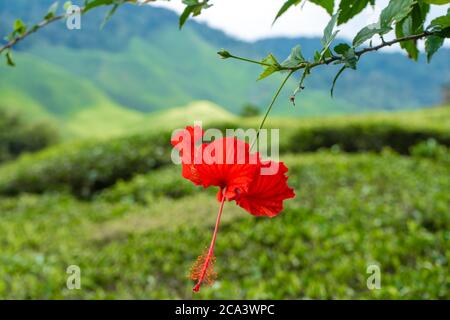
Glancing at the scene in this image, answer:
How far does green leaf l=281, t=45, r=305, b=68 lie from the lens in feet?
2.42

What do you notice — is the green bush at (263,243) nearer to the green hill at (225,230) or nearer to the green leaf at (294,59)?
the green hill at (225,230)

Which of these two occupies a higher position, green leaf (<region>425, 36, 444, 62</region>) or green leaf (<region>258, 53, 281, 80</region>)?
green leaf (<region>425, 36, 444, 62</region>)

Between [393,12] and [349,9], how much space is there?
5.6 inches

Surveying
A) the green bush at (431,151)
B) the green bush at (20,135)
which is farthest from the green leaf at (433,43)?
the green bush at (20,135)

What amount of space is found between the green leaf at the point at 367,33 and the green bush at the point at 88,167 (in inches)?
204

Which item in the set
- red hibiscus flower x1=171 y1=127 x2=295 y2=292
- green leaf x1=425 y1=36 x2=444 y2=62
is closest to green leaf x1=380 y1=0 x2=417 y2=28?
green leaf x1=425 y1=36 x2=444 y2=62

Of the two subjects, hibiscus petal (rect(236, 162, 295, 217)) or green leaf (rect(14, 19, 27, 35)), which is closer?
hibiscus petal (rect(236, 162, 295, 217))

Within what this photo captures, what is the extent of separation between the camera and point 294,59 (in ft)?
2.43

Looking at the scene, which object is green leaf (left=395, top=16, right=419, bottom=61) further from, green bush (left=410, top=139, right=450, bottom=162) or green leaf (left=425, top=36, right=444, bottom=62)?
green bush (left=410, top=139, right=450, bottom=162)

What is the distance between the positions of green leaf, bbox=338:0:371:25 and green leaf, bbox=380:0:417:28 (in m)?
0.10

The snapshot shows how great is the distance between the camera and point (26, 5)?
4100 cm

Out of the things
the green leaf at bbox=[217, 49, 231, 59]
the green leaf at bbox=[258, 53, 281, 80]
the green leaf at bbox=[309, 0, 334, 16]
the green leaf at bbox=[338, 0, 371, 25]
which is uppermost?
the green leaf at bbox=[309, 0, 334, 16]

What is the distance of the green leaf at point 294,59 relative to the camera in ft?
2.42

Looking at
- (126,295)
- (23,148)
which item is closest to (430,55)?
(126,295)
